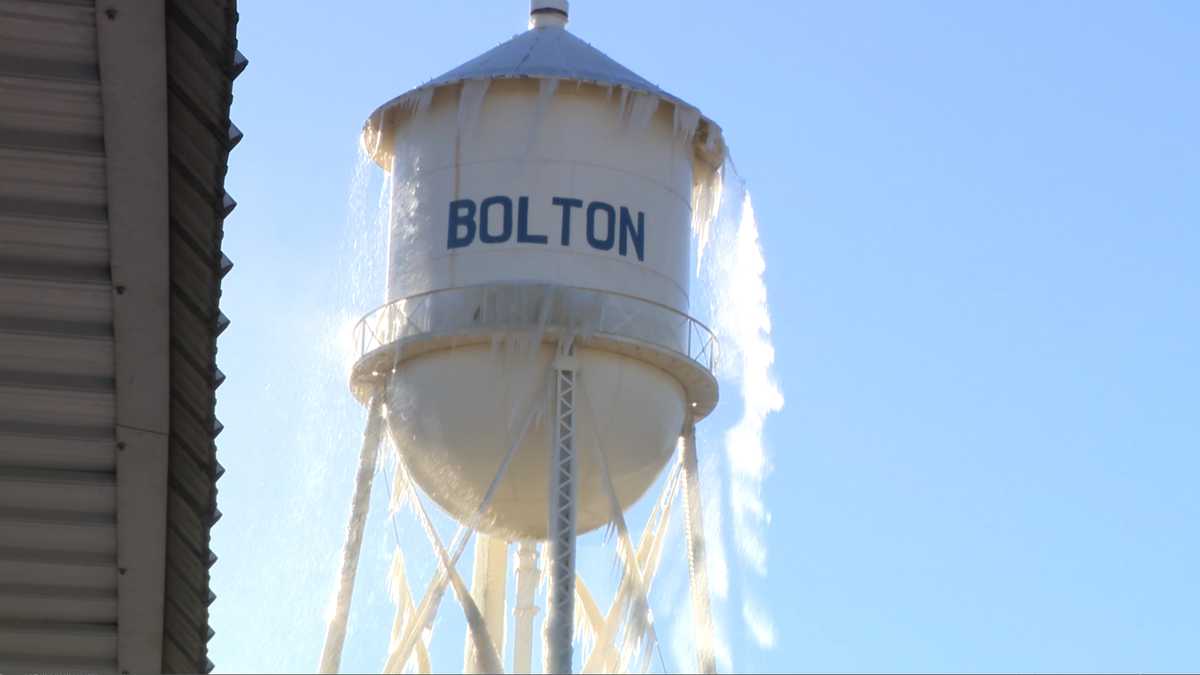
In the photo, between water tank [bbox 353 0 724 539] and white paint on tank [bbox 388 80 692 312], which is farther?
white paint on tank [bbox 388 80 692 312]

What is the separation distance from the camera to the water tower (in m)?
25.8

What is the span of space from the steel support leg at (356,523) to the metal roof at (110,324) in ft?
37.8

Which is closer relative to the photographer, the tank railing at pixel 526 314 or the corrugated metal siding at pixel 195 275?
the corrugated metal siding at pixel 195 275

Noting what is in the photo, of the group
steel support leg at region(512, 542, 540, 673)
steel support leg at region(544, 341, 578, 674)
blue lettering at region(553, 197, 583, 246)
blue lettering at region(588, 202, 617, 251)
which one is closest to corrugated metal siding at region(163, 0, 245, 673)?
steel support leg at region(544, 341, 578, 674)

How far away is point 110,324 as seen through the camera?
38.1ft

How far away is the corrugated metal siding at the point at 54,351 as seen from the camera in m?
10.1

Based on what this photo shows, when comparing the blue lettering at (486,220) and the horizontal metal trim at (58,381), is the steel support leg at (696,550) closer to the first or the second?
the blue lettering at (486,220)

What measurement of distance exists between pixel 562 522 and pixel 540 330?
2158 millimetres

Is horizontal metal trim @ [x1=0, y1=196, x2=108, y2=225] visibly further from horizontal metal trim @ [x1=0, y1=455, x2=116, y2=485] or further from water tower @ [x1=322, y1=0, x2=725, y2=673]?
water tower @ [x1=322, y1=0, x2=725, y2=673]

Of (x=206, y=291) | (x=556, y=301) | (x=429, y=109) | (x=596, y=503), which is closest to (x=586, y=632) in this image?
(x=596, y=503)

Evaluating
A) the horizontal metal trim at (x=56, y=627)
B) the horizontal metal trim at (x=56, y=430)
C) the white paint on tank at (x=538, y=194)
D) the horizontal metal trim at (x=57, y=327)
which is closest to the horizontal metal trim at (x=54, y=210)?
the horizontal metal trim at (x=57, y=327)

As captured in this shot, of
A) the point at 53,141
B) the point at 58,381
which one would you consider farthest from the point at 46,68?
the point at 58,381

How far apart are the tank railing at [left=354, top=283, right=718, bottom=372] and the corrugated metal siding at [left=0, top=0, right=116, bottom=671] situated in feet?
37.3

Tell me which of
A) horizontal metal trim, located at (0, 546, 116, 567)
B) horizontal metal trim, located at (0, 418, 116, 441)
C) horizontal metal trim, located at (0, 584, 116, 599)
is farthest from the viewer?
horizontal metal trim, located at (0, 584, 116, 599)
